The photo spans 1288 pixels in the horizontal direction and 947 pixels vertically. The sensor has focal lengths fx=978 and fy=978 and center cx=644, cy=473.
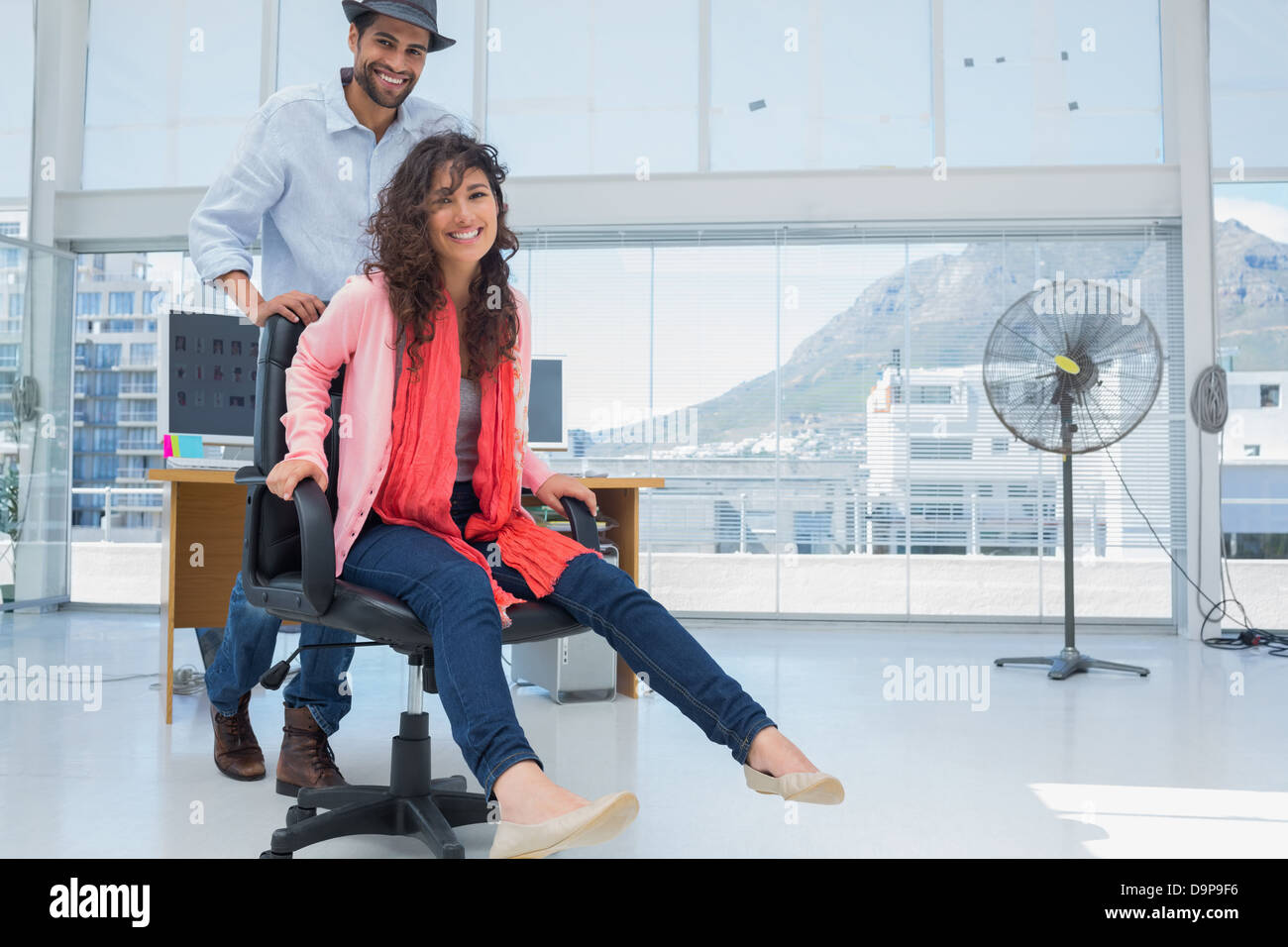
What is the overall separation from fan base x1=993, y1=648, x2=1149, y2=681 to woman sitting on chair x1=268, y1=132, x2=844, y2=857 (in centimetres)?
240

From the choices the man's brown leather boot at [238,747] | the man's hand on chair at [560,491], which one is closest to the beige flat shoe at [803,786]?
the man's hand on chair at [560,491]

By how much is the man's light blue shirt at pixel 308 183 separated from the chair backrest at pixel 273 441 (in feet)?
1.50

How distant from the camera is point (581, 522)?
5.70 ft

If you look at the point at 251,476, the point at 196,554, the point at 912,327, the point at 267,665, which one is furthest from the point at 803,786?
the point at 912,327

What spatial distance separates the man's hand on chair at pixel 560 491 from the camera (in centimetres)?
176

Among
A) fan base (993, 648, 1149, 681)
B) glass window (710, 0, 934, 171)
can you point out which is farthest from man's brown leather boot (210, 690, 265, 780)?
glass window (710, 0, 934, 171)

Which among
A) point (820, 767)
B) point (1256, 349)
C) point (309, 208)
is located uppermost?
point (1256, 349)

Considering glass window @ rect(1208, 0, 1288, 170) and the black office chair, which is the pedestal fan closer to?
glass window @ rect(1208, 0, 1288, 170)

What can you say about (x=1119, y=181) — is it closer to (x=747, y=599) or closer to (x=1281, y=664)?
(x=1281, y=664)

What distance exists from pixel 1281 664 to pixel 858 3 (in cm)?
357

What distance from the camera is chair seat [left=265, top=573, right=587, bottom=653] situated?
139 centimetres

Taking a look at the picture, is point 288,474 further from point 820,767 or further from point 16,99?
point 16,99

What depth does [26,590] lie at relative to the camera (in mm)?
4984

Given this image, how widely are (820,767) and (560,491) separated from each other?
0.96 meters
